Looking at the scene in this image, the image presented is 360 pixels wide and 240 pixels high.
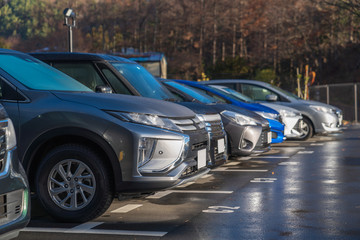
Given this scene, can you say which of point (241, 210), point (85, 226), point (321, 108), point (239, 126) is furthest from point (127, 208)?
point (321, 108)

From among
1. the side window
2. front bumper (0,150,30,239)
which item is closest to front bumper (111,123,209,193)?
front bumper (0,150,30,239)

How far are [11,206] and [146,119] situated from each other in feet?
7.32

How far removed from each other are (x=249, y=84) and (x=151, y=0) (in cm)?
7781

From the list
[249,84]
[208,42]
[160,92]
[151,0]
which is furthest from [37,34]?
[160,92]

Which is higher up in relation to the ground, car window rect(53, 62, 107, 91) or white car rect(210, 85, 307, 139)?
car window rect(53, 62, 107, 91)

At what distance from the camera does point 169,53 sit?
8800 centimetres

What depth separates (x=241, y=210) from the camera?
23.4ft

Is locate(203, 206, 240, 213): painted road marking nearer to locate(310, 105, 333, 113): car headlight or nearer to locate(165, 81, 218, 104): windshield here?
locate(165, 81, 218, 104): windshield

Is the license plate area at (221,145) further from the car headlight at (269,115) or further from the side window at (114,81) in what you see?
the car headlight at (269,115)

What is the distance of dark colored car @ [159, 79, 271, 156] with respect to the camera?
1085 centimetres

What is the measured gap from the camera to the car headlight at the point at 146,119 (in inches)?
254

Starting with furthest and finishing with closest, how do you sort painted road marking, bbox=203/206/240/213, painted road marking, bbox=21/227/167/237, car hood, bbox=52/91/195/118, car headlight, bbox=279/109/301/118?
car headlight, bbox=279/109/301/118
painted road marking, bbox=203/206/240/213
car hood, bbox=52/91/195/118
painted road marking, bbox=21/227/167/237

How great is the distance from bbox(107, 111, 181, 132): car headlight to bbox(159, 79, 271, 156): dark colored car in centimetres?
423

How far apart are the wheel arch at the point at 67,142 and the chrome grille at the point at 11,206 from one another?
1829 millimetres
